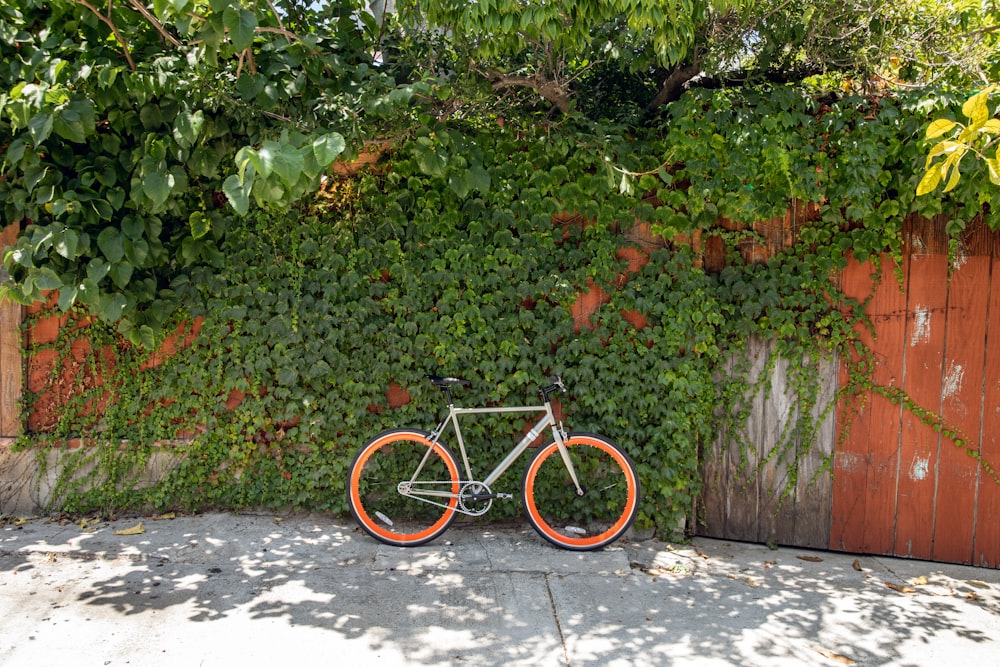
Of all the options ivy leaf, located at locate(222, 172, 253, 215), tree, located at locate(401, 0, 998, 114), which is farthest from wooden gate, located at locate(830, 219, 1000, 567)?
ivy leaf, located at locate(222, 172, 253, 215)

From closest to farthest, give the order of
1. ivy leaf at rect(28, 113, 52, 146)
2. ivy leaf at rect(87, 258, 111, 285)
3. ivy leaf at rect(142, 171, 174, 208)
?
ivy leaf at rect(28, 113, 52, 146) < ivy leaf at rect(142, 171, 174, 208) < ivy leaf at rect(87, 258, 111, 285)

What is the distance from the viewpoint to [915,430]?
453cm

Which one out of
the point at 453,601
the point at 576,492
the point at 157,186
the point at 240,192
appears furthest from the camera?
the point at 576,492

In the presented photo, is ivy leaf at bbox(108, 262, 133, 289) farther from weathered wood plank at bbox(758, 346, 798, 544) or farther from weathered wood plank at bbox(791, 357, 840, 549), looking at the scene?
weathered wood plank at bbox(791, 357, 840, 549)

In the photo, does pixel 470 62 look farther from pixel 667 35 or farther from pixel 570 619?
pixel 570 619

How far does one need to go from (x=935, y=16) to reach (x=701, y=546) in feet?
11.2

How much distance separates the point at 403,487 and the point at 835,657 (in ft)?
8.13

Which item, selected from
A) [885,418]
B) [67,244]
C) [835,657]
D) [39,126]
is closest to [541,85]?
[39,126]

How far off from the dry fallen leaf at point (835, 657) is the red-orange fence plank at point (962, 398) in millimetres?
1776

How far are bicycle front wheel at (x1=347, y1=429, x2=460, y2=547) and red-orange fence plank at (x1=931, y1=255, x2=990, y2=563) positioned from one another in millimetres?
2996

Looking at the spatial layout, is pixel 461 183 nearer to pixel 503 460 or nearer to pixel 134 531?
pixel 503 460

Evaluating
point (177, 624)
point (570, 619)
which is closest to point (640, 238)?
point (570, 619)

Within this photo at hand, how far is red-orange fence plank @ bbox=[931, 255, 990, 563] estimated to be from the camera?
4438mm

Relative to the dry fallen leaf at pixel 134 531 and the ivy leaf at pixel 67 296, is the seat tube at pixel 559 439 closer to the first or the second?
the dry fallen leaf at pixel 134 531
